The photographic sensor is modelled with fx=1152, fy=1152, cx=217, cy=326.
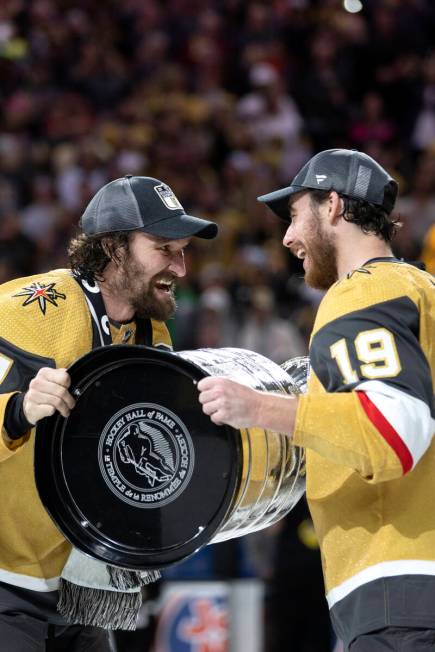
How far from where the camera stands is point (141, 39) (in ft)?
34.7

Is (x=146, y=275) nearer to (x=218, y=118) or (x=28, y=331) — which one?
(x=28, y=331)

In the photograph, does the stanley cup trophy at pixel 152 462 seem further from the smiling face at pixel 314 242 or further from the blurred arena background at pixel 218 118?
the blurred arena background at pixel 218 118

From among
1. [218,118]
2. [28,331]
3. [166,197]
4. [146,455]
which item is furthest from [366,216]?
[218,118]

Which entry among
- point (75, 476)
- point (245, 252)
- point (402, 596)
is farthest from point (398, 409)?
point (245, 252)

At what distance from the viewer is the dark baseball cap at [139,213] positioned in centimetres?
357

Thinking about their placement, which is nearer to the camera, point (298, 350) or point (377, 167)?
point (377, 167)

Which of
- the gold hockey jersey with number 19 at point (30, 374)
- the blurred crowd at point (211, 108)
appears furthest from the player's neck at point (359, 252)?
the blurred crowd at point (211, 108)

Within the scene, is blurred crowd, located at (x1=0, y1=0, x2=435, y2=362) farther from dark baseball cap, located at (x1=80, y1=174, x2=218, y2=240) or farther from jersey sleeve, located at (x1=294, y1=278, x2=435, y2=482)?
jersey sleeve, located at (x1=294, y1=278, x2=435, y2=482)

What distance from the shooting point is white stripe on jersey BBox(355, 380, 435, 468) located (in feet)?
8.85

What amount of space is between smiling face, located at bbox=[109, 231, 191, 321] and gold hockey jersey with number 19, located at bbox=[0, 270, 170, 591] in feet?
0.72

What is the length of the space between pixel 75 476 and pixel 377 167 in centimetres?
120

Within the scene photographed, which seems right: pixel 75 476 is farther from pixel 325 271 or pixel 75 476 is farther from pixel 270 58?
pixel 270 58

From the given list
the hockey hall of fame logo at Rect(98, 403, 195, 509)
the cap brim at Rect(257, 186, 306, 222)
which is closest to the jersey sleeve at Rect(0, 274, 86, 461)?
the hockey hall of fame logo at Rect(98, 403, 195, 509)

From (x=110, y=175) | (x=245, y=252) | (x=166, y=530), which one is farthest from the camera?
(x=110, y=175)
